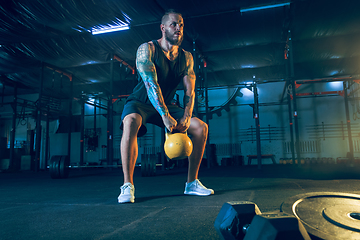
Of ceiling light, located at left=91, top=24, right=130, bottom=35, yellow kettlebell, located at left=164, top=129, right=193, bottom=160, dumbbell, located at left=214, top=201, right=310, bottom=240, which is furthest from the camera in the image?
ceiling light, located at left=91, top=24, right=130, bottom=35

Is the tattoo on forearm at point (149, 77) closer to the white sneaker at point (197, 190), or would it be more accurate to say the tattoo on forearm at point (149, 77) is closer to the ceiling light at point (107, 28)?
the white sneaker at point (197, 190)

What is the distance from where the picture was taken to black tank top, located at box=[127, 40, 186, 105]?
1723 mm

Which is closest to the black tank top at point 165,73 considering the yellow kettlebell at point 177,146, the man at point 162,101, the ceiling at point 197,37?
the man at point 162,101

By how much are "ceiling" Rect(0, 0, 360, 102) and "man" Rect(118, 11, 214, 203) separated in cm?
294

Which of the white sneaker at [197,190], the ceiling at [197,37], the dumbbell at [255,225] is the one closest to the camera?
the dumbbell at [255,225]

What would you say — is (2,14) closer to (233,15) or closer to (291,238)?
(233,15)

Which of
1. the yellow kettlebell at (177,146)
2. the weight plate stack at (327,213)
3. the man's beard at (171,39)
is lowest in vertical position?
the weight plate stack at (327,213)

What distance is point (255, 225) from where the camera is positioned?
488 millimetres

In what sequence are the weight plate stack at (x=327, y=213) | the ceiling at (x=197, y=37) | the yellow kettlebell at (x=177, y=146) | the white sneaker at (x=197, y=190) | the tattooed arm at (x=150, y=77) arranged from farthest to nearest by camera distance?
1. the ceiling at (x=197, y=37)
2. the white sneaker at (x=197, y=190)
3. the tattooed arm at (x=150, y=77)
4. the yellow kettlebell at (x=177, y=146)
5. the weight plate stack at (x=327, y=213)

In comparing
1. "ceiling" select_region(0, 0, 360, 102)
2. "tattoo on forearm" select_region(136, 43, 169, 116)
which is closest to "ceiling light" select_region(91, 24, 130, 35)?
"ceiling" select_region(0, 0, 360, 102)

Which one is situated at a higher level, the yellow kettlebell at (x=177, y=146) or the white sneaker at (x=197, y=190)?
the yellow kettlebell at (x=177, y=146)

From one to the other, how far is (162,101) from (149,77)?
19 centimetres

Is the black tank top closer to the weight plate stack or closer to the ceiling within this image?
the weight plate stack

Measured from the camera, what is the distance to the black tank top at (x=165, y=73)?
1.72 meters
